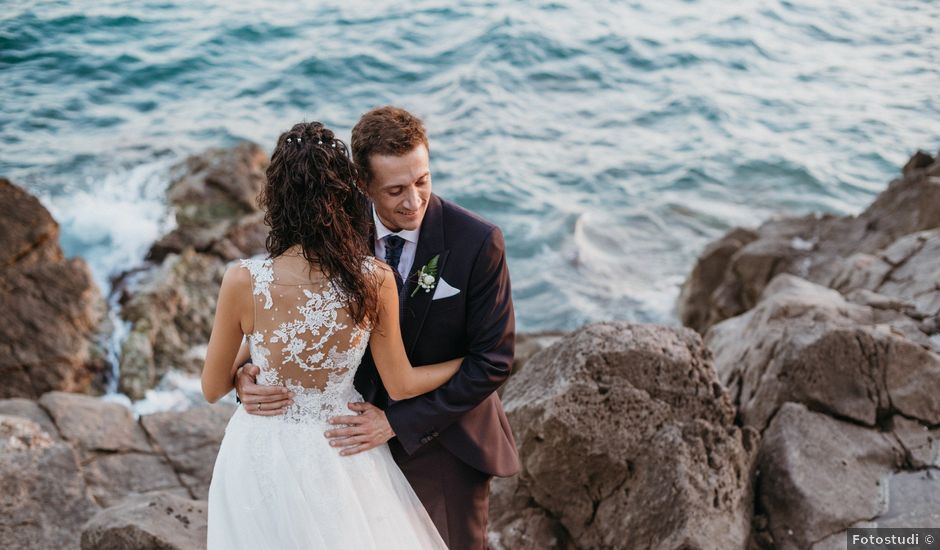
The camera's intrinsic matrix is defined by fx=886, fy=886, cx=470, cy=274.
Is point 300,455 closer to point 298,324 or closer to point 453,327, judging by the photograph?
point 298,324

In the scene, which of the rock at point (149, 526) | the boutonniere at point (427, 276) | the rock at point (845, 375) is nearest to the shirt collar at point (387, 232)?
the boutonniere at point (427, 276)

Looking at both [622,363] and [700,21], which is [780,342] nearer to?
[622,363]

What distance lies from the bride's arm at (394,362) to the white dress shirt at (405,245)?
31 centimetres

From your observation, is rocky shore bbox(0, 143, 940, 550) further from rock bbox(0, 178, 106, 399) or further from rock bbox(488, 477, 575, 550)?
rock bbox(0, 178, 106, 399)

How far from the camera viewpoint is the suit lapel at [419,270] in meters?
3.45

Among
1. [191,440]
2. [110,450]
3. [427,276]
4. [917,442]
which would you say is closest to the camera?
[427,276]

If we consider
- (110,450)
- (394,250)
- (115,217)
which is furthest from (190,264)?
(394,250)

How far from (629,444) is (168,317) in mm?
7013

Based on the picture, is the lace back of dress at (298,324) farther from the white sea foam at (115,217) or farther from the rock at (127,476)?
the white sea foam at (115,217)

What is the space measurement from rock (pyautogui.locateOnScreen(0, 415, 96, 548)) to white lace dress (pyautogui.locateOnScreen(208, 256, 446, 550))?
194 centimetres

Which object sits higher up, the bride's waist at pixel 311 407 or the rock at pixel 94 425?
the bride's waist at pixel 311 407

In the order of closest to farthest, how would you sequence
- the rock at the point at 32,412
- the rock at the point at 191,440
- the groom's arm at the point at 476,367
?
1. the groom's arm at the point at 476,367
2. the rock at the point at 32,412
3. the rock at the point at 191,440

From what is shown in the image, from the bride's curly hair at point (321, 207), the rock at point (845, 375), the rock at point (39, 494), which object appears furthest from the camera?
the rock at point (845, 375)

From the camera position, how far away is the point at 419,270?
→ 3.46 meters
